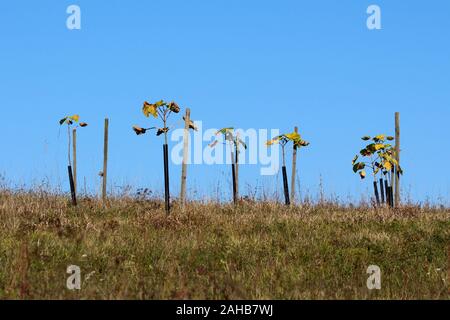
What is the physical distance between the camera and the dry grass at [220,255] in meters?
8.32

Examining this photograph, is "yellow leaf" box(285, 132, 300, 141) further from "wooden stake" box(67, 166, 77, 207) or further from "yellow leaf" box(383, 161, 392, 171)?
"wooden stake" box(67, 166, 77, 207)

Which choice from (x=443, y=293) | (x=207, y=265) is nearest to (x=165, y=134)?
(x=207, y=265)

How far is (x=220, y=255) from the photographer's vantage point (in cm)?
1140

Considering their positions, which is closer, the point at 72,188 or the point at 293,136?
the point at 72,188

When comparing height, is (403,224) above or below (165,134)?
below

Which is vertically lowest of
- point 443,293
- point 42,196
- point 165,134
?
point 443,293

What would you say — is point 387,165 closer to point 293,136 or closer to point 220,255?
point 293,136

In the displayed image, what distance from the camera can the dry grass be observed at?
832 cm

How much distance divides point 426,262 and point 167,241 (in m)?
4.72

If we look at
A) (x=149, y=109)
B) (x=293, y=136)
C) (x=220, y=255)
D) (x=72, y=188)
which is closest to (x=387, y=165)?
(x=293, y=136)

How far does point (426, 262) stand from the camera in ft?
37.9

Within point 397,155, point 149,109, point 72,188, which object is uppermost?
point 149,109

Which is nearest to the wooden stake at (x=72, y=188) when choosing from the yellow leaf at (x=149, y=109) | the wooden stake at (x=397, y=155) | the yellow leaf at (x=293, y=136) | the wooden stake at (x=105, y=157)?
the wooden stake at (x=105, y=157)
